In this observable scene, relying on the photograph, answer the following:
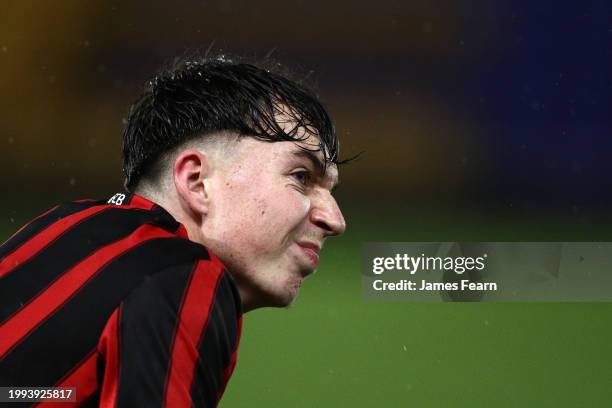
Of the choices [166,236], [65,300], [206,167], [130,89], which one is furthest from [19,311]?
[130,89]

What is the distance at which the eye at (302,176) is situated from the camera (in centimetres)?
117

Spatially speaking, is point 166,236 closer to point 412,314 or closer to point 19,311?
point 19,311

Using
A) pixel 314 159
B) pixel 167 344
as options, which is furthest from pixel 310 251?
pixel 167 344

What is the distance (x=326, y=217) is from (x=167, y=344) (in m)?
0.39

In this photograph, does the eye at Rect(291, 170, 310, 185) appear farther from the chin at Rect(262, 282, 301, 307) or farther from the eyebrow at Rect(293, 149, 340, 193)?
the chin at Rect(262, 282, 301, 307)

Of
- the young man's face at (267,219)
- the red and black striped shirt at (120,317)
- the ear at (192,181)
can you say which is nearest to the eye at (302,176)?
the young man's face at (267,219)

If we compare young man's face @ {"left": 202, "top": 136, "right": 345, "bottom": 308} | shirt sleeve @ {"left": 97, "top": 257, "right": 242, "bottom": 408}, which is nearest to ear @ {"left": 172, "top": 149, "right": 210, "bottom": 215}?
young man's face @ {"left": 202, "top": 136, "right": 345, "bottom": 308}

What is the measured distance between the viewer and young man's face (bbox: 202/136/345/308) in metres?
1.13

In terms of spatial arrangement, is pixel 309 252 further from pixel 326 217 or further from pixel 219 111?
pixel 219 111

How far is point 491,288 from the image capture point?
2953 mm

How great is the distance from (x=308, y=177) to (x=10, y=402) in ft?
1.57

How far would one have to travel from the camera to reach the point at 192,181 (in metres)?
1.15

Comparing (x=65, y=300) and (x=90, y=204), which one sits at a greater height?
(x=90, y=204)

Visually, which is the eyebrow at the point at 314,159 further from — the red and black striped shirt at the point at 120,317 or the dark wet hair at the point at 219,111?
the red and black striped shirt at the point at 120,317
